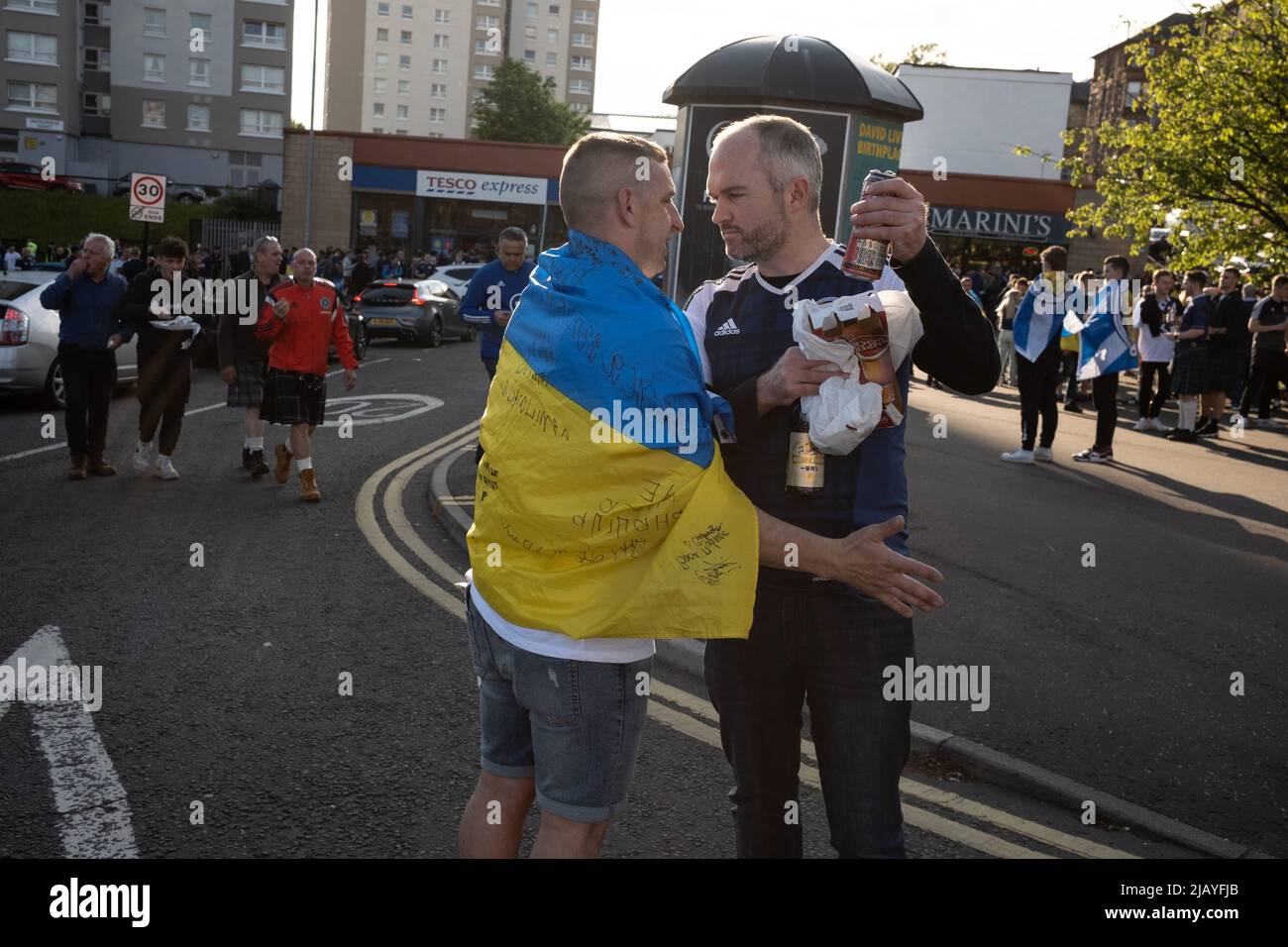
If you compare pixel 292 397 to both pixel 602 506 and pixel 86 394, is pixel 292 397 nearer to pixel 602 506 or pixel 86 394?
pixel 86 394

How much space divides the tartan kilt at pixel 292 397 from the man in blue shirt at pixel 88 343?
5.36 feet

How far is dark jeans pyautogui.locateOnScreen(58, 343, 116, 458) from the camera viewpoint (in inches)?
396

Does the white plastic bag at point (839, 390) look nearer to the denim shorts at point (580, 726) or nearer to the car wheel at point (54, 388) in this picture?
the denim shorts at point (580, 726)

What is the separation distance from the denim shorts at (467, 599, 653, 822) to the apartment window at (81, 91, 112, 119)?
7872 cm

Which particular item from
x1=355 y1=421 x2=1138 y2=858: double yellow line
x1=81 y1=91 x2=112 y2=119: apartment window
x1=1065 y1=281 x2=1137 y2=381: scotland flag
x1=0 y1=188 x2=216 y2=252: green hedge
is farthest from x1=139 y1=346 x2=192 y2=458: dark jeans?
x1=81 y1=91 x2=112 y2=119: apartment window

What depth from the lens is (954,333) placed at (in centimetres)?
279

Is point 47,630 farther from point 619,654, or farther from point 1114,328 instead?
point 1114,328

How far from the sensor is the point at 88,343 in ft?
33.9

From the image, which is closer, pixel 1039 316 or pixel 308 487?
pixel 308 487

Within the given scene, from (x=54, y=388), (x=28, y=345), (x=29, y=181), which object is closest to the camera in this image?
(x=28, y=345)

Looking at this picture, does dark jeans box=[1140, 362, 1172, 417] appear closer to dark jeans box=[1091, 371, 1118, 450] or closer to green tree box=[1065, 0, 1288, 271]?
green tree box=[1065, 0, 1288, 271]

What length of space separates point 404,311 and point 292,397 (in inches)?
580

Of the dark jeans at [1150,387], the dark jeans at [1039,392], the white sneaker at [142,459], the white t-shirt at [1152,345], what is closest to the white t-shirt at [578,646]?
the white sneaker at [142,459]

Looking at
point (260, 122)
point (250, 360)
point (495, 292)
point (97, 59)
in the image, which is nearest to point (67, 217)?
point (260, 122)
